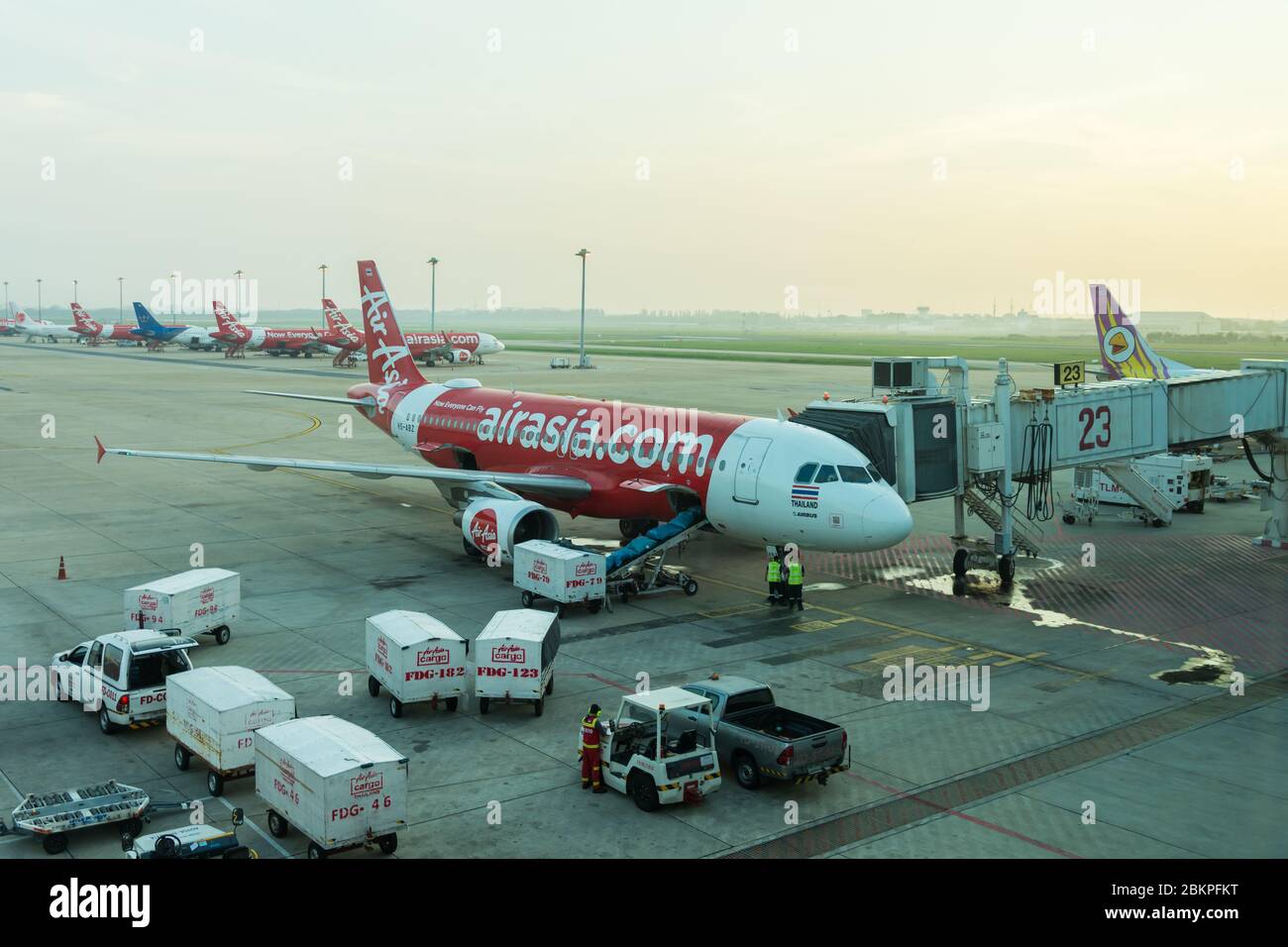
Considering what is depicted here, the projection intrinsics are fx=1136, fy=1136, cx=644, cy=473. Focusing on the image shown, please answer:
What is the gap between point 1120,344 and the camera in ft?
180

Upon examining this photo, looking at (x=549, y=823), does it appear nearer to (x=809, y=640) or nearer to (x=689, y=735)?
(x=689, y=735)

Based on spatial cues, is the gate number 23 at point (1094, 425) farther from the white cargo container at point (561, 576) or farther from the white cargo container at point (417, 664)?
the white cargo container at point (417, 664)

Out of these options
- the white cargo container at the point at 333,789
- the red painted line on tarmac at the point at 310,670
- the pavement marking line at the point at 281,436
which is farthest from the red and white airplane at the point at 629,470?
the pavement marking line at the point at 281,436

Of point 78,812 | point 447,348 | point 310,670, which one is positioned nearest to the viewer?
point 78,812

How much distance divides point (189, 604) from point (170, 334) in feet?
546

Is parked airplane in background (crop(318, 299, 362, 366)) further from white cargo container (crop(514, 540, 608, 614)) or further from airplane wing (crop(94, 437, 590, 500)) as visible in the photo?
white cargo container (crop(514, 540, 608, 614))

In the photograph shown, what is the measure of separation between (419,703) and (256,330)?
14878 cm

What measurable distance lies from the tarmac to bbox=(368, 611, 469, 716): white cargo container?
50cm

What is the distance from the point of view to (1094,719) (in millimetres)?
22797

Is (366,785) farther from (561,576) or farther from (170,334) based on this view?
(170,334)

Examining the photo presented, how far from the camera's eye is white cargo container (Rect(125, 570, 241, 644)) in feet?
87.2

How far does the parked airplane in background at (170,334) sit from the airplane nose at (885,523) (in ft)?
535

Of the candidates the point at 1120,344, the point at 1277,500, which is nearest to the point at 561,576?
the point at 1277,500
